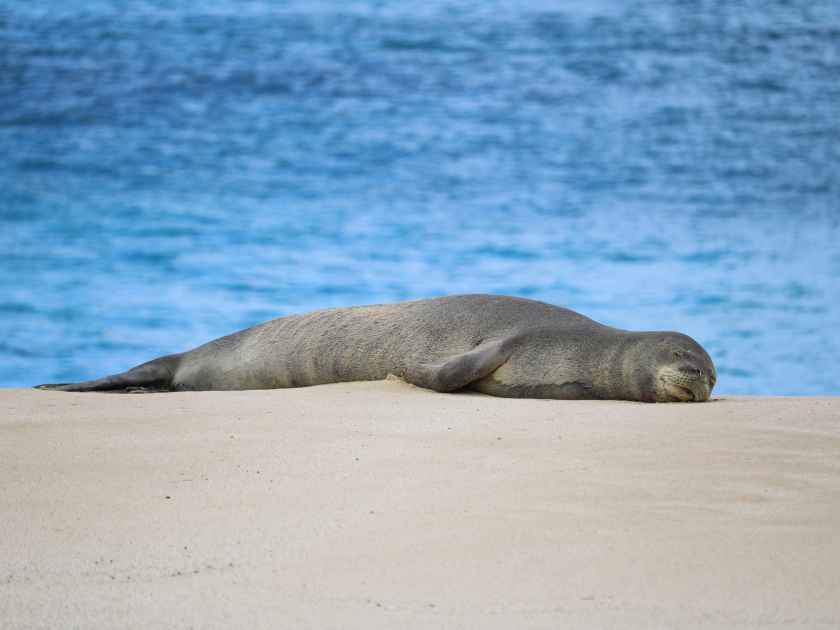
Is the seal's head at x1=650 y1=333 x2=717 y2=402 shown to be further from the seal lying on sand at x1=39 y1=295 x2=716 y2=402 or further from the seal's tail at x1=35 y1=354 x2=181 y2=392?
the seal's tail at x1=35 y1=354 x2=181 y2=392

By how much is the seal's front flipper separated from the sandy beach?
944 millimetres

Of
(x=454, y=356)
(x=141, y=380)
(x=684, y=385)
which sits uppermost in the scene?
(x=684, y=385)

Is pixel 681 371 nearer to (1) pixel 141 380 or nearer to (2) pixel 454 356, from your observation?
(2) pixel 454 356

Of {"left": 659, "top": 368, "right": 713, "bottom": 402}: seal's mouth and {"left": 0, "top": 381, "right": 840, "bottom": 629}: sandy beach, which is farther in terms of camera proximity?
{"left": 659, "top": 368, "right": 713, "bottom": 402}: seal's mouth

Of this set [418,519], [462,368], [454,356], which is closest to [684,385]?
[462,368]

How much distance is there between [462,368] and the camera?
4.89m

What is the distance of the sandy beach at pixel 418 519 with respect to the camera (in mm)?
2152

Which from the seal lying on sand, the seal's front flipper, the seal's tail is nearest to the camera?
the seal lying on sand

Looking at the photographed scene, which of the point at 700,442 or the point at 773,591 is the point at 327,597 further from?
the point at 700,442

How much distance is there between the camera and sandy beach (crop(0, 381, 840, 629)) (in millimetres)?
2152

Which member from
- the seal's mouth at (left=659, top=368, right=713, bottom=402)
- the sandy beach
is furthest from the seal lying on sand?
the sandy beach

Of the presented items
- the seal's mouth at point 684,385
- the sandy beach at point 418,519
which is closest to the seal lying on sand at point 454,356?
the seal's mouth at point 684,385

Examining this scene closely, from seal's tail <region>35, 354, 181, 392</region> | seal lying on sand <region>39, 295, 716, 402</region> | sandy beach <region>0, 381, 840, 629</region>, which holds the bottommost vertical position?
seal's tail <region>35, 354, 181, 392</region>

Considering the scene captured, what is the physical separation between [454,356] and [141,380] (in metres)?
1.91
